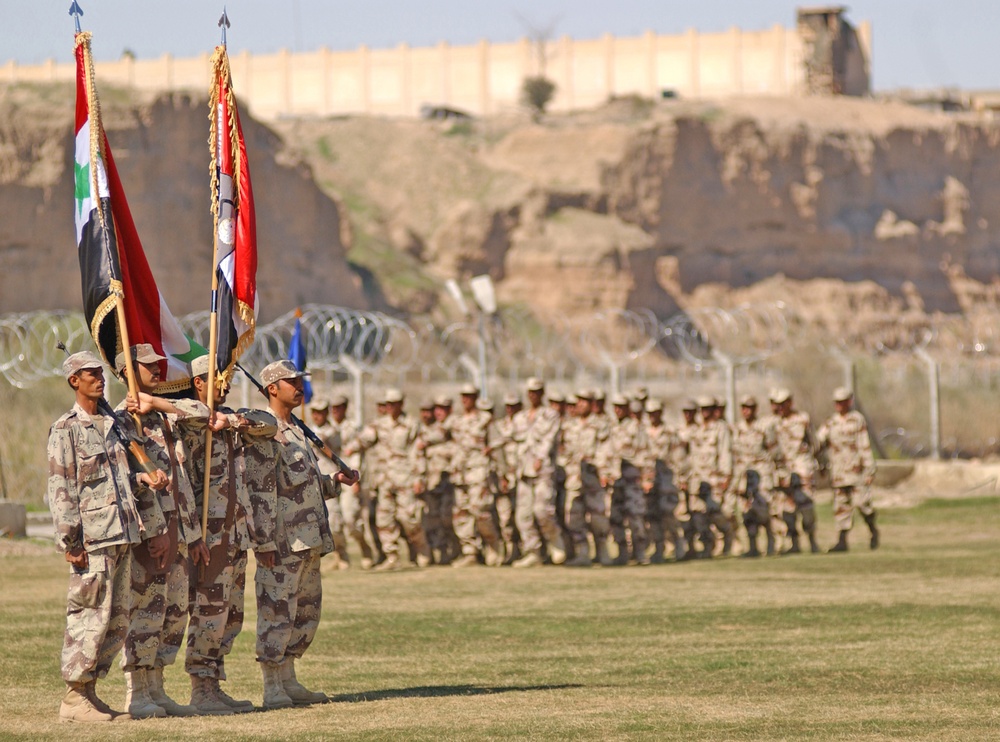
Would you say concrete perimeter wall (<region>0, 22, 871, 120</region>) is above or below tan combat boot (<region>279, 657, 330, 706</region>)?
above

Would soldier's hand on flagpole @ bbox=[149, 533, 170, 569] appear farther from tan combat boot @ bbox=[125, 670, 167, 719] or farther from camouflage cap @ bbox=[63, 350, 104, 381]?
camouflage cap @ bbox=[63, 350, 104, 381]

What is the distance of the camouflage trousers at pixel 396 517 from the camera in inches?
588

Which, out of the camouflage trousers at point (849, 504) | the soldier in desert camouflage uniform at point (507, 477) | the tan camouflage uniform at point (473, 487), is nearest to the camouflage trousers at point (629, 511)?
the soldier in desert camouflage uniform at point (507, 477)

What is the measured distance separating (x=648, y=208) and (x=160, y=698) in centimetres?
4761

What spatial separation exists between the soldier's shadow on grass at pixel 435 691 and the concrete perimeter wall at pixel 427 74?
197 feet

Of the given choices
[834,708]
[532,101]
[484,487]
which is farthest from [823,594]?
[532,101]

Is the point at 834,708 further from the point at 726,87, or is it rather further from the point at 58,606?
the point at 726,87

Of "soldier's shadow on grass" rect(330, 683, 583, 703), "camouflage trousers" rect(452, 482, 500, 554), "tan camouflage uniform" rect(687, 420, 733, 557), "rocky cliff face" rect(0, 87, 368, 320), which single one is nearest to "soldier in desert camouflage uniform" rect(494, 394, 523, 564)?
"camouflage trousers" rect(452, 482, 500, 554)

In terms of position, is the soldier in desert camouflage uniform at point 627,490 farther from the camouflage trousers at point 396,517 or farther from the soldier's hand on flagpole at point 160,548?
the soldier's hand on flagpole at point 160,548

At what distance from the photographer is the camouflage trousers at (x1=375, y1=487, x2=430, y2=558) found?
14945 mm

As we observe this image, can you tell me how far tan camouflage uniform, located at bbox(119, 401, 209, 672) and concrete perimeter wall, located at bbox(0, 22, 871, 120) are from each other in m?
60.7

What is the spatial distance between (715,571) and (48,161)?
99.0 feet

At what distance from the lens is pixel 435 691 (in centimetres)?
796

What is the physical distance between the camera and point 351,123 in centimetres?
5881
